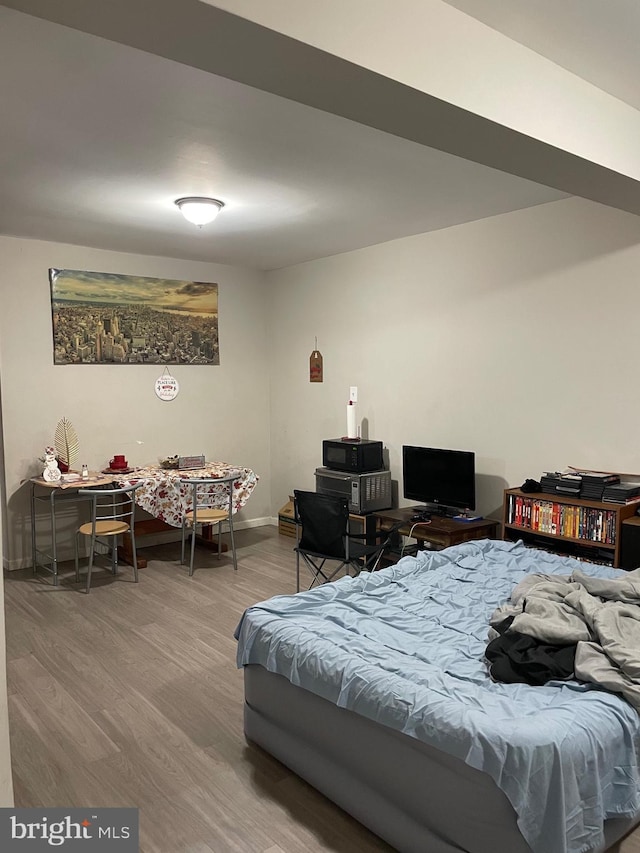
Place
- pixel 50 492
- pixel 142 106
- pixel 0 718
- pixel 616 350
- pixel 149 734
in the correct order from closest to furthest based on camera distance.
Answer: pixel 0 718
pixel 142 106
pixel 149 734
pixel 616 350
pixel 50 492

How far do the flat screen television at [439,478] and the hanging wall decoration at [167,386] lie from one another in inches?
93.4

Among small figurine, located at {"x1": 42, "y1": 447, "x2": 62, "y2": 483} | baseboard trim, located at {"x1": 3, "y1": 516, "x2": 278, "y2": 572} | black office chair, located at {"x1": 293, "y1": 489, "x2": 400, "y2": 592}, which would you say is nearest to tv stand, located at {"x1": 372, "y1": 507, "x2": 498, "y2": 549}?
black office chair, located at {"x1": 293, "y1": 489, "x2": 400, "y2": 592}

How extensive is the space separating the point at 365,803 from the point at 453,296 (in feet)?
11.9

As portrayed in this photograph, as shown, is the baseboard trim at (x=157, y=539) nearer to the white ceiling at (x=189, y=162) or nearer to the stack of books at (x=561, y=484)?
the white ceiling at (x=189, y=162)

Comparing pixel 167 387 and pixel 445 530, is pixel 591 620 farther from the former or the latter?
pixel 167 387

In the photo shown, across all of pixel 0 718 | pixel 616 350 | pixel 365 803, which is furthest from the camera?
pixel 616 350

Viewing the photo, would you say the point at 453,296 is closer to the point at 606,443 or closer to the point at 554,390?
the point at 554,390

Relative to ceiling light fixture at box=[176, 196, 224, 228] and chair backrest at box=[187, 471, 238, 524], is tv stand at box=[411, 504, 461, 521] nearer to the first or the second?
chair backrest at box=[187, 471, 238, 524]

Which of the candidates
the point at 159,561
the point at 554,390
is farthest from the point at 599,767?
the point at 159,561

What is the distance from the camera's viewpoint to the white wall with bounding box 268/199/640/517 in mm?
4027

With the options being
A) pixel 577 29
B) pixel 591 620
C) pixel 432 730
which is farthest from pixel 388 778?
pixel 577 29

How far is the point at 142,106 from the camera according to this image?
8.80ft

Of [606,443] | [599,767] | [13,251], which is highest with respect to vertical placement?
[13,251]

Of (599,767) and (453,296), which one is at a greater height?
(453,296)
